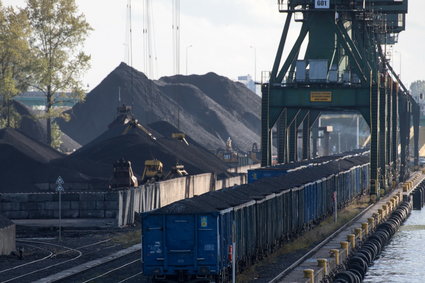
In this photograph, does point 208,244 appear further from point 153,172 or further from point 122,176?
point 153,172

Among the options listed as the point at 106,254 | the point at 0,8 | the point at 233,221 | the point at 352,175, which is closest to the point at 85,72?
the point at 0,8

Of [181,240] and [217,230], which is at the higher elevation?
[217,230]

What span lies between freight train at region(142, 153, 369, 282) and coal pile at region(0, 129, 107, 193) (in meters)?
35.3

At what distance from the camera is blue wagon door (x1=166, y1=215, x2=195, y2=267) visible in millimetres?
31438

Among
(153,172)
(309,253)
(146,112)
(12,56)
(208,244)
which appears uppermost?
(12,56)

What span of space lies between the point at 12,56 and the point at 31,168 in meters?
20.1

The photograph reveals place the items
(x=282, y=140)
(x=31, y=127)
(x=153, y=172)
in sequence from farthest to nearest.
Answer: (x=31, y=127)
(x=282, y=140)
(x=153, y=172)

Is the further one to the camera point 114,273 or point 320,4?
point 320,4

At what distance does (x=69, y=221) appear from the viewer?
5931 centimetres

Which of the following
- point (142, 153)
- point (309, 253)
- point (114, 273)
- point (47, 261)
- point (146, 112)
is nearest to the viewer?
point (114, 273)

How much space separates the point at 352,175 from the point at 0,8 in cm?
4271

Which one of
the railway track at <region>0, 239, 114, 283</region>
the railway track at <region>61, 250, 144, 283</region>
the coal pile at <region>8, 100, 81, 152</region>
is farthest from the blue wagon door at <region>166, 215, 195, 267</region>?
the coal pile at <region>8, 100, 81, 152</region>

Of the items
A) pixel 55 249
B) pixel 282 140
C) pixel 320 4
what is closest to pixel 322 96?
pixel 320 4

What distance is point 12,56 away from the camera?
9681 centimetres
